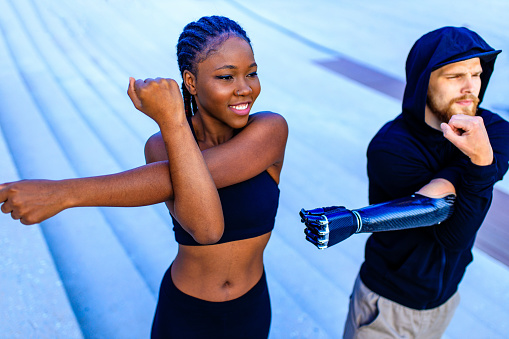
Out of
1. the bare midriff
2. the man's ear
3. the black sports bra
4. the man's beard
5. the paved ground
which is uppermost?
the man's ear

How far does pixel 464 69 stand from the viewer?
1300 mm

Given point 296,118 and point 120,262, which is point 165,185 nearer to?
point 120,262

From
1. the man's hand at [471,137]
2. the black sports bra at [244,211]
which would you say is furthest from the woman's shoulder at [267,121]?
the man's hand at [471,137]

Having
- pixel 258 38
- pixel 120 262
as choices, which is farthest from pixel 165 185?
pixel 258 38

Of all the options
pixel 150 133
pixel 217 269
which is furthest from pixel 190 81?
pixel 150 133

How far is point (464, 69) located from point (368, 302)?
0.76 metres

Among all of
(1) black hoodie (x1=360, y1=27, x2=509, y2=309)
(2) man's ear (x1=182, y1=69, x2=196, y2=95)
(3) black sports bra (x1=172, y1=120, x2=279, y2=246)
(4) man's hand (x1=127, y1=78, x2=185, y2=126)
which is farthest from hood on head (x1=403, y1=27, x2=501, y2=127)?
(4) man's hand (x1=127, y1=78, x2=185, y2=126)

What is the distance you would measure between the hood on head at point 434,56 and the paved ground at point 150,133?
1210 millimetres

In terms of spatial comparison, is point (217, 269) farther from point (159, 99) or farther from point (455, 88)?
point (455, 88)

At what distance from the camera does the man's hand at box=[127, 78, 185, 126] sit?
93 cm

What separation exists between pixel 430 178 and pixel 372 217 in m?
0.32

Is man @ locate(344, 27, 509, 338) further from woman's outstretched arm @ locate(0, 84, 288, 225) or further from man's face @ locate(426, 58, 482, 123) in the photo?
woman's outstretched arm @ locate(0, 84, 288, 225)

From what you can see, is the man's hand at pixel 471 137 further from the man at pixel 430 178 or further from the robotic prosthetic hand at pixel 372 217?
the robotic prosthetic hand at pixel 372 217

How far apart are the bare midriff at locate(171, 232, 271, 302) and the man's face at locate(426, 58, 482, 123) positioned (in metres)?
0.63
